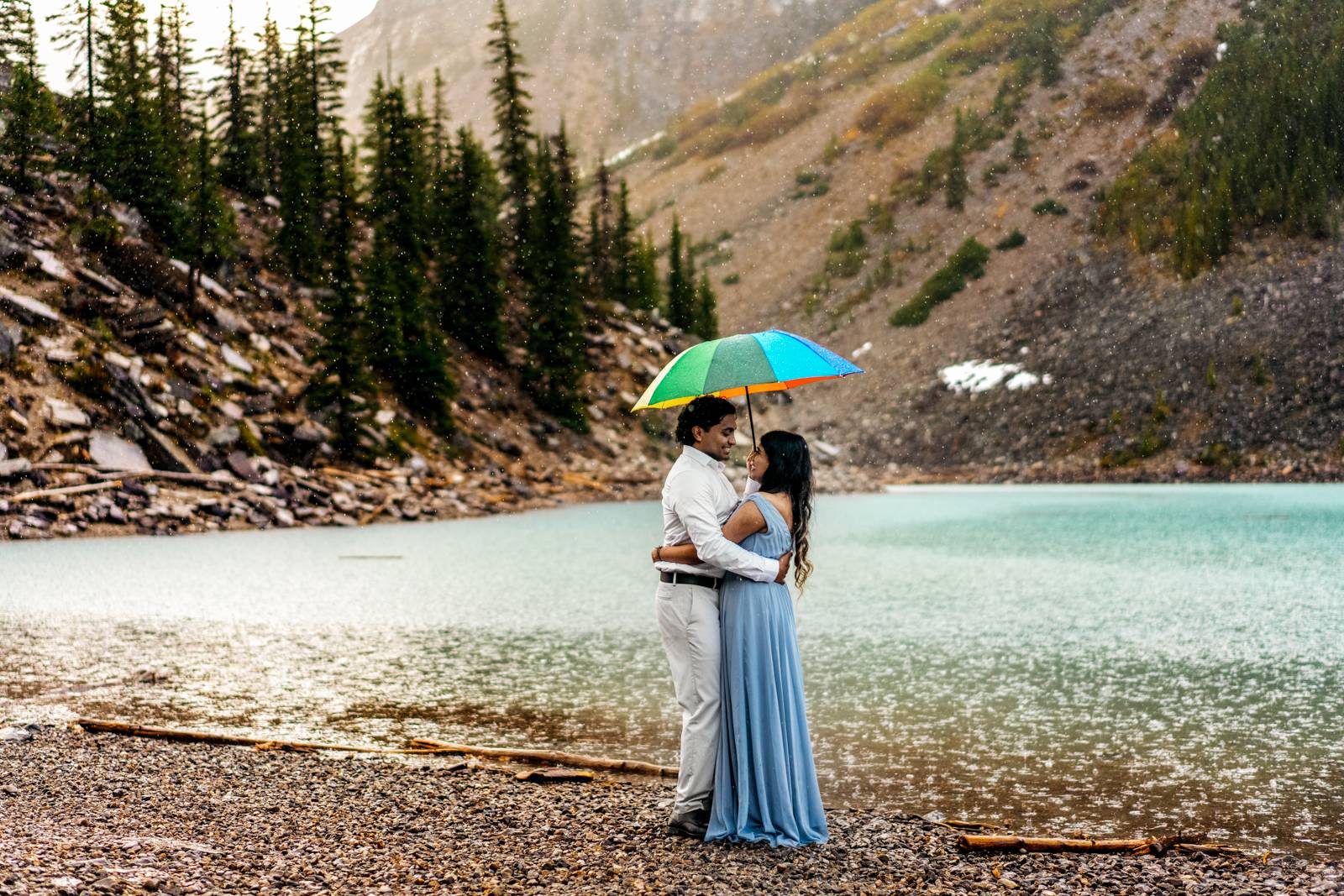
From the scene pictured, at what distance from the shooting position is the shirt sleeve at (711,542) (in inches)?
234

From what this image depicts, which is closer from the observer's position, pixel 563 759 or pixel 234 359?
pixel 563 759

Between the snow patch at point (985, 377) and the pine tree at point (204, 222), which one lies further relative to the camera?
the snow patch at point (985, 377)

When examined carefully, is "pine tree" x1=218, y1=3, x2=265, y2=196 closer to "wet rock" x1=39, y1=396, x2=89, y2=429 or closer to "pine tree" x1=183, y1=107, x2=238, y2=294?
"pine tree" x1=183, y1=107, x2=238, y2=294

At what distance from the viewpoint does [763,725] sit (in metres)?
6.11

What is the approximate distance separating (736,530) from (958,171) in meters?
116

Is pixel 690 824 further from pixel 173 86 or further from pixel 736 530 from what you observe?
pixel 173 86

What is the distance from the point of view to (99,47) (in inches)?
1875

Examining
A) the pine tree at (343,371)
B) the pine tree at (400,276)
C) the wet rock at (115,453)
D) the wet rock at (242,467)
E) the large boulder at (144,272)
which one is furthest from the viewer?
the pine tree at (400,276)

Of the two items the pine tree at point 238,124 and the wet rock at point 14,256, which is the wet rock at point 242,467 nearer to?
the wet rock at point 14,256

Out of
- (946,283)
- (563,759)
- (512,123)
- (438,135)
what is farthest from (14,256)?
(946,283)

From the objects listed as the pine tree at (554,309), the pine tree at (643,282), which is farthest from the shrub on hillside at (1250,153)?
the pine tree at (554,309)

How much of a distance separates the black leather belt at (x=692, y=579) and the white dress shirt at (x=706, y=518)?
0.03 meters

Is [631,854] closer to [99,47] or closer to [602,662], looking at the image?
[602,662]

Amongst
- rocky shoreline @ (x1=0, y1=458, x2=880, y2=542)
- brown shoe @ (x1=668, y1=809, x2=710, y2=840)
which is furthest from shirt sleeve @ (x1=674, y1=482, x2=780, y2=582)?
rocky shoreline @ (x1=0, y1=458, x2=880, y2=542)
